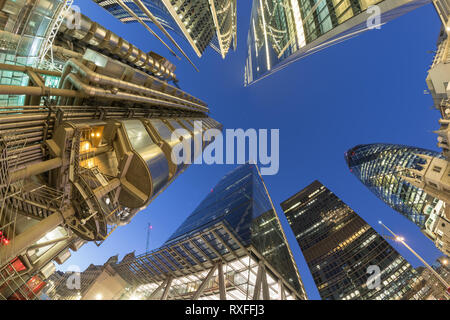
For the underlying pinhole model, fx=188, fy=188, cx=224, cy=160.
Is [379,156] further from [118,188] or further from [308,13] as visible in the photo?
[118,188]

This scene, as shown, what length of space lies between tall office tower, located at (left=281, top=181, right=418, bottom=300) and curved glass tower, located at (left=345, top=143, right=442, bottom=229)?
21.0 m

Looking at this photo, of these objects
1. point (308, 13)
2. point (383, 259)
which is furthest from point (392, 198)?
point (308, 13)

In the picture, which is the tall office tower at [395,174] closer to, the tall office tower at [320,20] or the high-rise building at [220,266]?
the tall office tower at [320,20]

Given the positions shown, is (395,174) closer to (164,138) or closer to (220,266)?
(220,266)

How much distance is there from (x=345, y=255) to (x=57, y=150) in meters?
112

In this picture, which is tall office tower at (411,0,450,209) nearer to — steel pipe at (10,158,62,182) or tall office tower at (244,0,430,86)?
tall office tower at (244,0,430,86)

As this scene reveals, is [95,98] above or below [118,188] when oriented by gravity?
above

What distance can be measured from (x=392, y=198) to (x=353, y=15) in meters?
126

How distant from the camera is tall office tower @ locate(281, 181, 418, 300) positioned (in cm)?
7625

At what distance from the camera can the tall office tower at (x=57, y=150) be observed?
29.8ft

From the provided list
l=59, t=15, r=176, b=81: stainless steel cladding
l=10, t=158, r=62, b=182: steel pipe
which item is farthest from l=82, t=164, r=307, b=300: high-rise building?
l=59, t=15, r=176, b=81: stainless steel cladding

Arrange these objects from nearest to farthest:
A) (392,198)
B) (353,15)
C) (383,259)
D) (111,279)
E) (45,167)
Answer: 1. (45,167)
2. (353,15)
3. (111,279)
4. (383,259)
5. (392,198)

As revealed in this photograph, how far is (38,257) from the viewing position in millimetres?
14078

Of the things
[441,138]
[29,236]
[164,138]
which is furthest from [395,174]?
[29,236]
